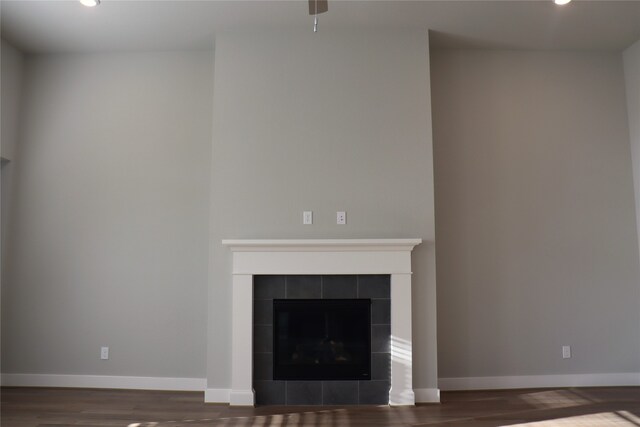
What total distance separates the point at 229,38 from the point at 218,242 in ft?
5.60

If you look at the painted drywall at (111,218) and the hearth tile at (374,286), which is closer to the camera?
the hearth tile at (374,286)

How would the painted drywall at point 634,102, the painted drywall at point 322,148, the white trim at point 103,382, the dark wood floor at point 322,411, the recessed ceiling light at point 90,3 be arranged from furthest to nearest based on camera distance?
the painted drywall at point 634,102 < the white trim at point 103,382 < the painted drywall at point 322,148 < the recessed ceiling light at point 90,3 < the dark wood floor at point 322,411

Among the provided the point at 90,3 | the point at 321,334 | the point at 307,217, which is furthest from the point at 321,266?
the point at 90,3

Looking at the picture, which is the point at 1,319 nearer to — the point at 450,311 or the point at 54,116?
the point at 54,116

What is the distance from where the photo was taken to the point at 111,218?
4527 mm

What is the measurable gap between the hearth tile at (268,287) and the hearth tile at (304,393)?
693mm

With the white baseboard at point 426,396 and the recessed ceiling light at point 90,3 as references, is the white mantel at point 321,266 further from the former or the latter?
the recessed ceiling light at point 90,3

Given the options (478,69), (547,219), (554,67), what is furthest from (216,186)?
(554,67)

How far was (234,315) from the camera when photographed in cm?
389

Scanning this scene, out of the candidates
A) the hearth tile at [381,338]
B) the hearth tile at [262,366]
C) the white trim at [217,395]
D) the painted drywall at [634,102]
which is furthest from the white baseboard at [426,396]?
the painted drywall at [634,102]

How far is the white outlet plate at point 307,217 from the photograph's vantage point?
4.02 metres

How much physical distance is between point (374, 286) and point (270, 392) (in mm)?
1147

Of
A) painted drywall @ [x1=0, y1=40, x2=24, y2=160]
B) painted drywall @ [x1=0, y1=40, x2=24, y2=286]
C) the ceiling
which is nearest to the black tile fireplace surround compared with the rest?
the ceiling

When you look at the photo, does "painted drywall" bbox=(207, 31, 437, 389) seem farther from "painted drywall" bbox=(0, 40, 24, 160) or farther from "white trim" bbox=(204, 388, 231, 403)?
"painted drywall" bbox=(0, 40, 24, 160)
